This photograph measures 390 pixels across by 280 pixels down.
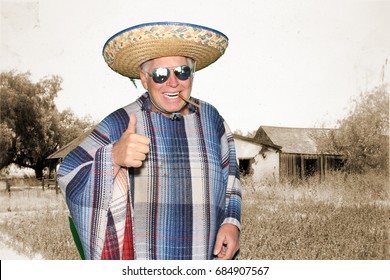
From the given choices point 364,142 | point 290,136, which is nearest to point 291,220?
point 290,136

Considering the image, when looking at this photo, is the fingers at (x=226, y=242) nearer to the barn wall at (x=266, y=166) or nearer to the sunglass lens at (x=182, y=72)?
the sunglass lens at (x=182, y=72)

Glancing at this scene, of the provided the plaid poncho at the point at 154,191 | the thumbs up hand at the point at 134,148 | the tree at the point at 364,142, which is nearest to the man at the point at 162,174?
the plaid poncho at the point at 154,191

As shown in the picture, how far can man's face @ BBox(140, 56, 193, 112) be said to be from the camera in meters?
2.42

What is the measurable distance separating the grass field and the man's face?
95.6 inches

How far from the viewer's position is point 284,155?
16.0 ft

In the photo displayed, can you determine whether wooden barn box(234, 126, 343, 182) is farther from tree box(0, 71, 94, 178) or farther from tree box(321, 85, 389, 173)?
tree box(0, 71, 94, 178)

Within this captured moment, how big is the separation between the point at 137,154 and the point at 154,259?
723 mm

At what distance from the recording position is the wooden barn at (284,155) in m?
4.67

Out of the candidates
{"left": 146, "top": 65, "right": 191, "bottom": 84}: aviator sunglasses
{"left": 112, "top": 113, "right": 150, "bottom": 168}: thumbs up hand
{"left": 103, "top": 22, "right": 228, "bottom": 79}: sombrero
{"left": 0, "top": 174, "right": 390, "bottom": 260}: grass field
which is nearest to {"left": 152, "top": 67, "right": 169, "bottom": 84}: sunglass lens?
{"left": 146, "top": 65, "right": 191, "bottom": 84}: aviator sunglasses

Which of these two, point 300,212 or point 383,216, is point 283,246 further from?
point 383,216

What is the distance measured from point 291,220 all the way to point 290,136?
2.97 ft

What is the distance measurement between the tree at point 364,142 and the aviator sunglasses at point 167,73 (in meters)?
2.85

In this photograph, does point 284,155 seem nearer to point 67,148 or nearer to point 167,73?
point 67,148

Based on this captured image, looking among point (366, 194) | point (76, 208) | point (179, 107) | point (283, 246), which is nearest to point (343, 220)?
point (366, 194)
